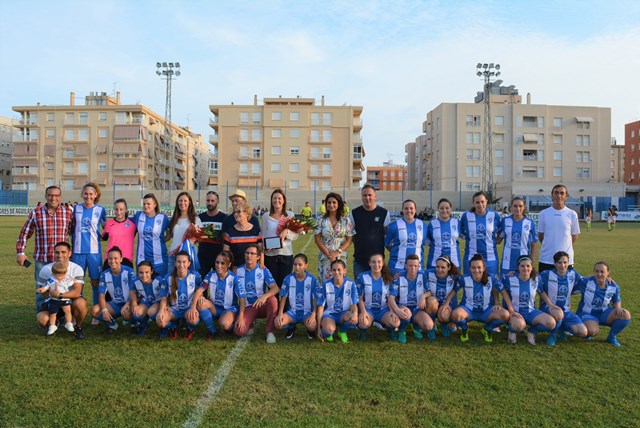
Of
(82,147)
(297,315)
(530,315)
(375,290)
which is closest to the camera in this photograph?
(530,315)

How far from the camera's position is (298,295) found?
5.37 meters

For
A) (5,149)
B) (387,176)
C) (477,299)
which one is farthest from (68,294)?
(387,176)

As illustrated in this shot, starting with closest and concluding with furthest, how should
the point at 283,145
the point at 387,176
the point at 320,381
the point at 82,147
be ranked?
the point at 320,381 < the point at 283,145 < the point at 82,147 < the point at 387,176

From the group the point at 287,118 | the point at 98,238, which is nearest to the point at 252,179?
the point at 287,118

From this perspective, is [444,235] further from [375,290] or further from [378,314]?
[378,314]

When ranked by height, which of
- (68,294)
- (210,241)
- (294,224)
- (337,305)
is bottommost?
(337,305)

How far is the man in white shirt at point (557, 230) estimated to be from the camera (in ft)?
19.1

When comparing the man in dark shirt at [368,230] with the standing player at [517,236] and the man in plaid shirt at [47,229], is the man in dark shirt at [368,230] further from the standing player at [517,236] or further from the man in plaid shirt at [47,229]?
the man in plaid shirt at [47,229]

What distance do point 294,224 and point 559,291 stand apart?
3032mm

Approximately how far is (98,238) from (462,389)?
448 cm

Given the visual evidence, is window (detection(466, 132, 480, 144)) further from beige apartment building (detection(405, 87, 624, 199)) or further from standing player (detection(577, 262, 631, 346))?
standing player (detection(577, 262, 631, 346))

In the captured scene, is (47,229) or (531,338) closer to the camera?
(531,338)

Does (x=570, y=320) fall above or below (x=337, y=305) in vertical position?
below

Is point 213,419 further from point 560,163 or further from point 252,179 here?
point 560,163
